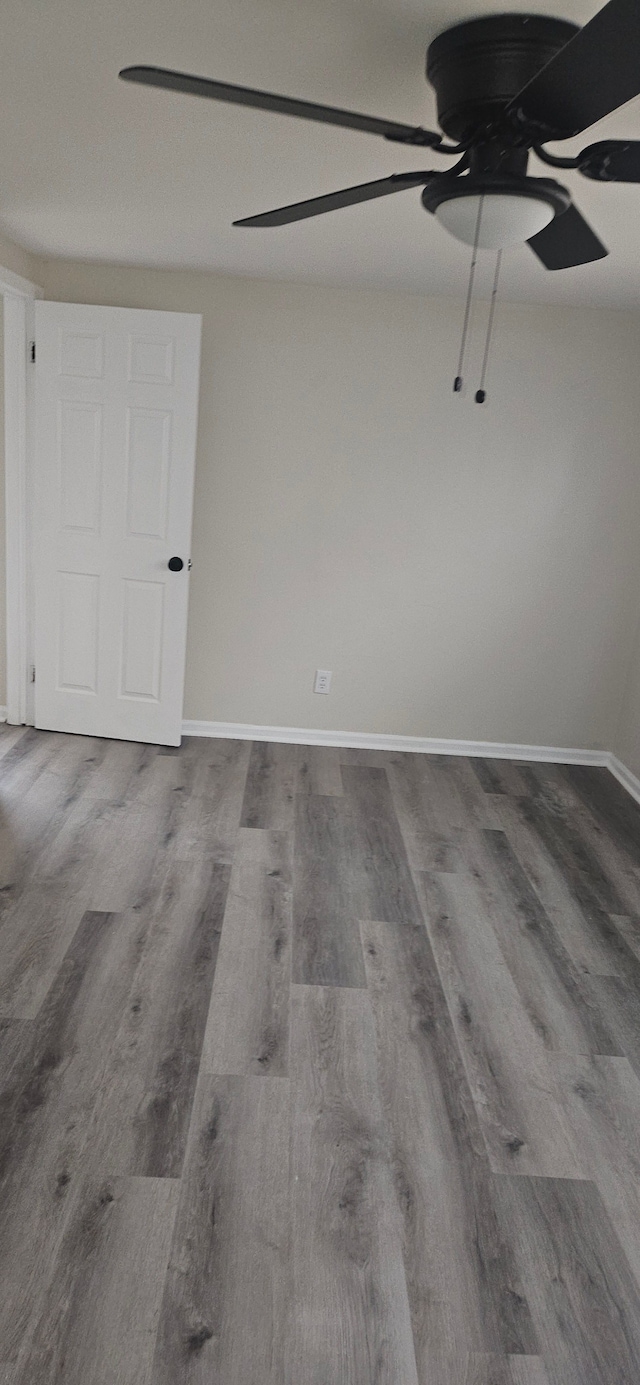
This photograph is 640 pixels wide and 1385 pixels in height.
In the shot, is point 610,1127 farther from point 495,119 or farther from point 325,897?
point 495,119

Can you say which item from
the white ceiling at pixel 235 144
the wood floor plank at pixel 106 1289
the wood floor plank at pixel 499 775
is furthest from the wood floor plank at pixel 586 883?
the white ceiling at pixel 235 144

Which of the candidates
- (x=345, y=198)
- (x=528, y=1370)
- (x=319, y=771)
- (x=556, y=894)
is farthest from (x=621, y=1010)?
(x=345, y=198)

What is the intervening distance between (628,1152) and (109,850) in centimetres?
203

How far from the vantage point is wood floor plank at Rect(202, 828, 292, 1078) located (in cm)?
247

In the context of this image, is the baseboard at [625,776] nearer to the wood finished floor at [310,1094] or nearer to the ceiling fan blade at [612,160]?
the wood finished floor at [310,1094]

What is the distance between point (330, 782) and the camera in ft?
14.4

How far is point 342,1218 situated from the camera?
1993 millimetres

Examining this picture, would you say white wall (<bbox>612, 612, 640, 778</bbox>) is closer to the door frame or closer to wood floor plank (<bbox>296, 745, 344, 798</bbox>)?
wood floor plank (<bbox>296, 745, 344, 798</bbox>)

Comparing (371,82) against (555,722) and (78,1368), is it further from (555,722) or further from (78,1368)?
(555,722)

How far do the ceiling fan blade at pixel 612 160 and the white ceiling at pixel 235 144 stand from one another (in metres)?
0.21

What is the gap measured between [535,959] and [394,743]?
6.37ft

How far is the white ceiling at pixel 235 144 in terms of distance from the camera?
5.36 ft

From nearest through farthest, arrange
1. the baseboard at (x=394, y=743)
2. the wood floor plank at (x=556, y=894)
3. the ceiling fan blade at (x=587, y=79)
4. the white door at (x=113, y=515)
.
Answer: the ceiling fan blade at (x=587, y=79)
the wood floor plank at (x=556, y=894)
the white door at (x=113, y=515)
the baseboard at (x=394, y=743)

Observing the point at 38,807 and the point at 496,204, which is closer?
the point at 496,204
